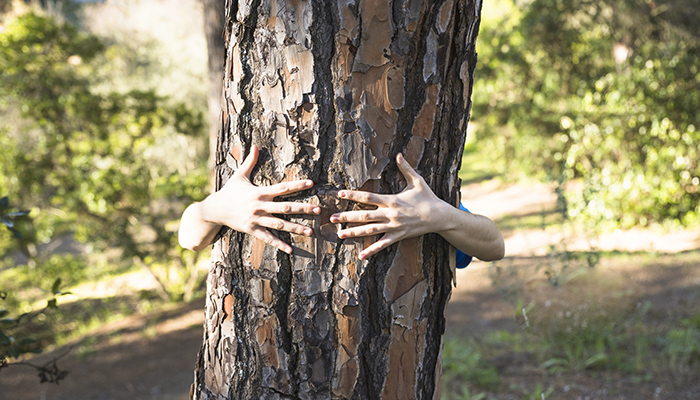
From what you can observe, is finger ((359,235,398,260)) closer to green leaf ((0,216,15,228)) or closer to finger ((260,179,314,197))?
A: finger ((260,179,314,197))

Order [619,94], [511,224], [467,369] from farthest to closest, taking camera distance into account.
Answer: [511,224], [619,94], [467,369]

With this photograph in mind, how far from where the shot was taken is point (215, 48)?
5137mm

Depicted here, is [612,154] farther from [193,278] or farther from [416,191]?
[416,191]

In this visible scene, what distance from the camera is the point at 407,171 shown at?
48.7 inches

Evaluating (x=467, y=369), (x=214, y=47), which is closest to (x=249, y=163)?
(x=467, y=369)

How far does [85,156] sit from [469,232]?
5.84 meters

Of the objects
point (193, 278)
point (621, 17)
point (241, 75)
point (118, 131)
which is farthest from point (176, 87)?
point (241, 75)

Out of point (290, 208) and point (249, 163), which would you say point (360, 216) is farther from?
point (249, 163)

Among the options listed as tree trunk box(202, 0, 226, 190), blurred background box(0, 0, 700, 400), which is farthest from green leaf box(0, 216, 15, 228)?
tree trunk box(202, 0, 226, 190)

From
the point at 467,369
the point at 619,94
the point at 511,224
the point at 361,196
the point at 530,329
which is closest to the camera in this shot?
the point at 361,196

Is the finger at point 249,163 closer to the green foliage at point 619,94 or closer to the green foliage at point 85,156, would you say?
the green foliage at point 619,94

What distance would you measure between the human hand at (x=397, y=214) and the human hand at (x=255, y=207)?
0.35 feet

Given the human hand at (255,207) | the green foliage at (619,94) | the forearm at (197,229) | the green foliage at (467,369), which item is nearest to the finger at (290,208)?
the human hand at (255,207)

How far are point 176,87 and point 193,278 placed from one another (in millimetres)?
9263
